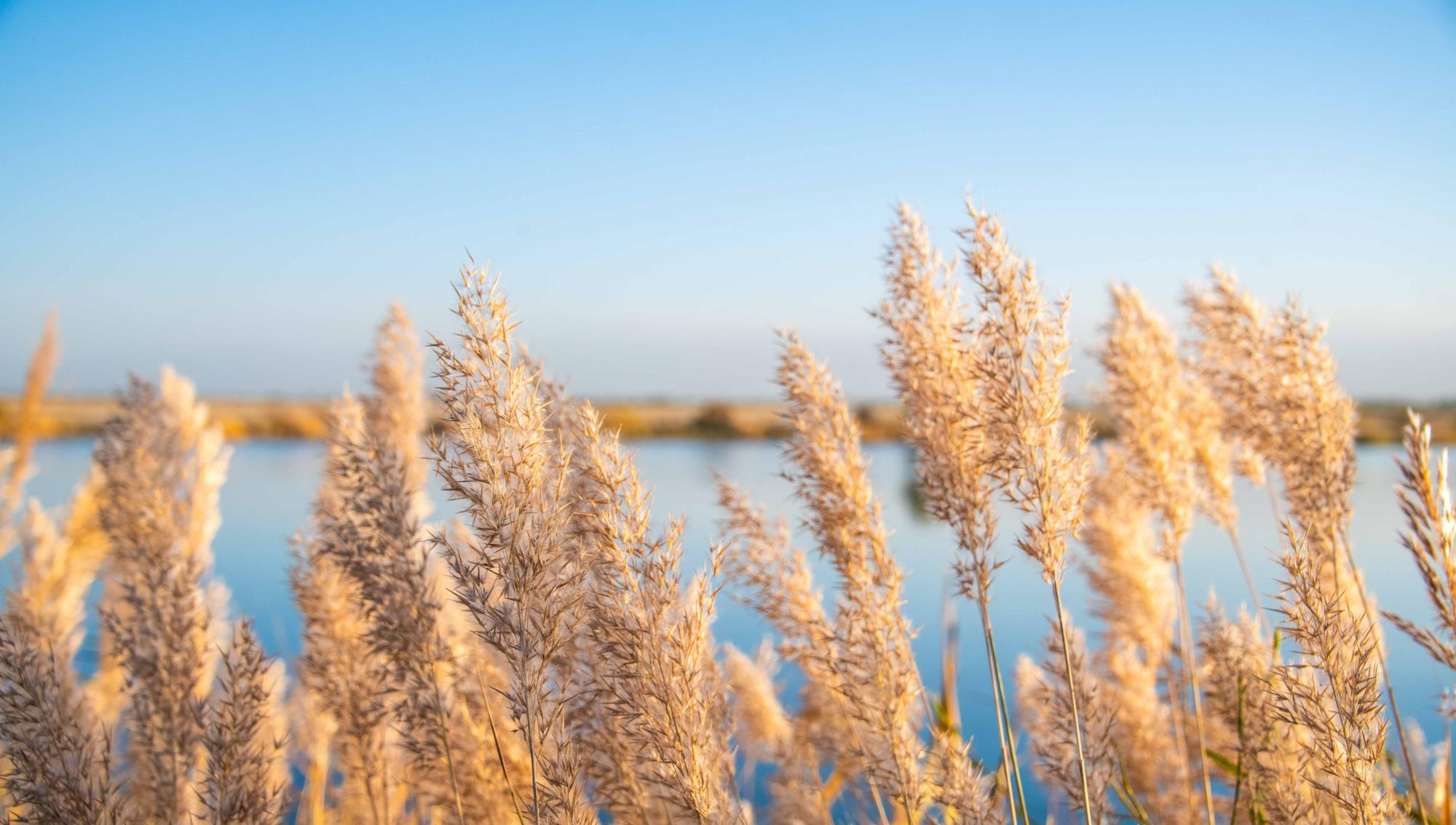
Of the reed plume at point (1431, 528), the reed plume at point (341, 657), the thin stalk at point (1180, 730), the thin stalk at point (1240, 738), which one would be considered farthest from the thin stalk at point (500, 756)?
the thin stalk at point (1180, 730)

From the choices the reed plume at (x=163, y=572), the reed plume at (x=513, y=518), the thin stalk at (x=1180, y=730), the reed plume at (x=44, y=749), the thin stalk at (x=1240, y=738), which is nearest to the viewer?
the reed plume at (x=513, y=518)

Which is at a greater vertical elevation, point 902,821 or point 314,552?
point 314,552

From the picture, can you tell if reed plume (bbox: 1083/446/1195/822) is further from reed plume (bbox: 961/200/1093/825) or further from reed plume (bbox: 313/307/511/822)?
reed plume (bbox: 313/307/511/822)

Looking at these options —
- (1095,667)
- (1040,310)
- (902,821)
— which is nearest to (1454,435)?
(1095,667)

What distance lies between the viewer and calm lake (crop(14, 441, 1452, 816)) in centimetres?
319

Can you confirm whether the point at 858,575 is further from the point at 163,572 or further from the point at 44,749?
the point at 163,572

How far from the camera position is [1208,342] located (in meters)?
3.83

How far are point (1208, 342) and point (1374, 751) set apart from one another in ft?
7.55

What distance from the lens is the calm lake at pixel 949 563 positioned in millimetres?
3186

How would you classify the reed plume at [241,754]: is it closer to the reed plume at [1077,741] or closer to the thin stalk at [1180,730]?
the reed plume at [1077,741]

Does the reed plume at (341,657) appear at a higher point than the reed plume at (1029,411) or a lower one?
lower

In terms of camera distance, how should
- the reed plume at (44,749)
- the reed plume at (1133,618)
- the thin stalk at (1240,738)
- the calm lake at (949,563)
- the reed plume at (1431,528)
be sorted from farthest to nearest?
the reed plume at (1133,618), the calm lake at (949,563), the thin stalk at (1240,738), the reed plume at (44,749), the reed plume at (1431,528)

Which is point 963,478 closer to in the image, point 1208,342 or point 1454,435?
point 1208,342

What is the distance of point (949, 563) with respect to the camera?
249 cm
